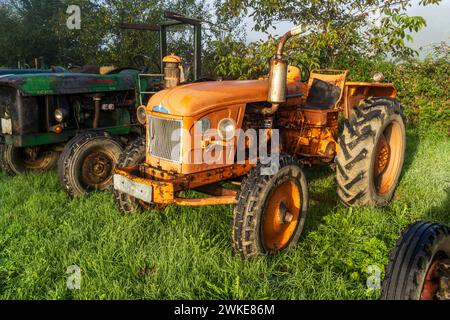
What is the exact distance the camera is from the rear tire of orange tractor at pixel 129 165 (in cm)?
351

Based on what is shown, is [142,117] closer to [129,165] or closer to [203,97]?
[129,165]

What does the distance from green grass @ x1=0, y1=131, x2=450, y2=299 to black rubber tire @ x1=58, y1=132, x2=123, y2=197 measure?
0.16 meters

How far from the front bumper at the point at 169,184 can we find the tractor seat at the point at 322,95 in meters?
1.66

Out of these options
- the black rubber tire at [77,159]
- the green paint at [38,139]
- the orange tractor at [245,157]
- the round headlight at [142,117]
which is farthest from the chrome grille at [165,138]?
the green paint at [38,139]

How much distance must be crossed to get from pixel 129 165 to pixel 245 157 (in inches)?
42.5

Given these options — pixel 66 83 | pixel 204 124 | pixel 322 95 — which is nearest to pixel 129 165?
pixel 204 124

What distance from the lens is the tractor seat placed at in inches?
178

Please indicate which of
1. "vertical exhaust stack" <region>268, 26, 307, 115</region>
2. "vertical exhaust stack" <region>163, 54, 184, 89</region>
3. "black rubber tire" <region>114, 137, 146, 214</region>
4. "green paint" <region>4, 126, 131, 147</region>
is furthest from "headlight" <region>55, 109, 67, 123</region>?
"vertical exhaust stack" <region>268, 26, 307, 115</region>

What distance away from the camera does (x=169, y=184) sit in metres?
2.83

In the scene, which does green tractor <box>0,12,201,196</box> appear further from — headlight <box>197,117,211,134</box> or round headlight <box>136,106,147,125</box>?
headlight <box>197,117,211,134</box>

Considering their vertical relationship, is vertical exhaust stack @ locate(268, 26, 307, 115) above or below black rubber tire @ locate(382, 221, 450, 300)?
above

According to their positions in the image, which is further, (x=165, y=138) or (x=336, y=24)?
(x=336, y=24)

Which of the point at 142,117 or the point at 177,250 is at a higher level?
the point at 142,117
